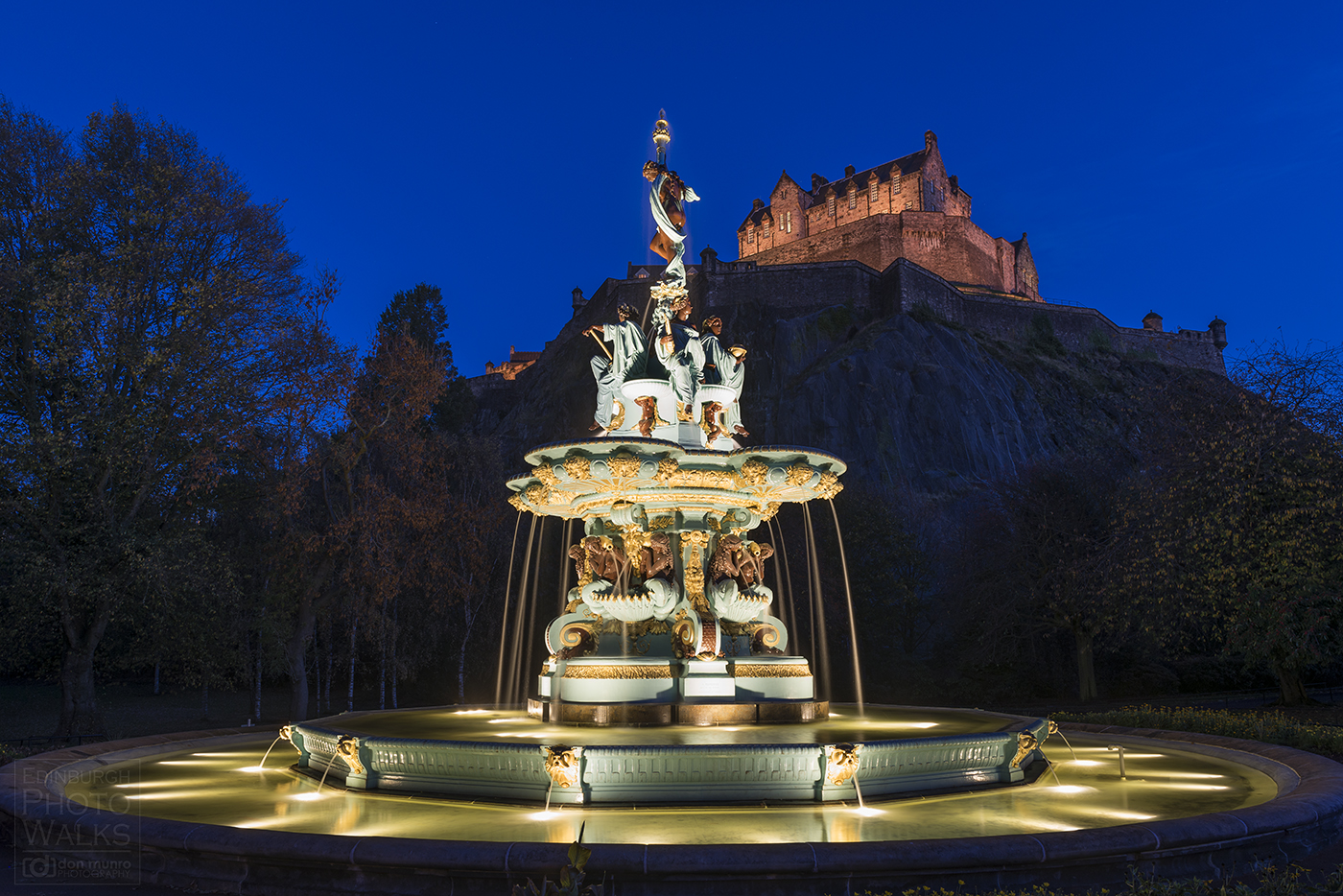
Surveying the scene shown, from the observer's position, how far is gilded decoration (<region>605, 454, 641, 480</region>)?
1098 centimetres

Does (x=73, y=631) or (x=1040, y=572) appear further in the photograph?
(x=1040, y=572)

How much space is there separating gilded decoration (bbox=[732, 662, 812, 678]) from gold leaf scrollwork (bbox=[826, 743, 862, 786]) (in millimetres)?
3403

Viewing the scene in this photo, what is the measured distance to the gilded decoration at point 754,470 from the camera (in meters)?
11.5

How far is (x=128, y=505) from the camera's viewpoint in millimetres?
20359

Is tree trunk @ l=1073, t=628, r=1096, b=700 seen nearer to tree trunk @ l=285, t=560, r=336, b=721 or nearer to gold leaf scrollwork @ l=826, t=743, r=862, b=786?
tree trunk @ l=285, t=560, r=336, b=721

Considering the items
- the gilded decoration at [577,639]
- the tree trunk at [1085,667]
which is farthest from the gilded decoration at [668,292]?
the tree trunk at [1085,667]

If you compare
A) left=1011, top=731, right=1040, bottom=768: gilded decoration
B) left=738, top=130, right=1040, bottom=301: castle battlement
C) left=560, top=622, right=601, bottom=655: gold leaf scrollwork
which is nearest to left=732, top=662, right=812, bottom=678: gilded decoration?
left=560, top=622, right=601, bottom=655: gold leaf scrollwork

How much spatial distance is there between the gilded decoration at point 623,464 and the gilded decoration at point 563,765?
4.01m

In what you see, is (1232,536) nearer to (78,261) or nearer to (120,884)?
(120,884)

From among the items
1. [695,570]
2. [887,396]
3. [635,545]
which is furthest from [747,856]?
[887,396]

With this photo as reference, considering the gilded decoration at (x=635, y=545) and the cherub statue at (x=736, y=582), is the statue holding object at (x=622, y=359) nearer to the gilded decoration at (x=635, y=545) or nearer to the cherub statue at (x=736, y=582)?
the gilded decoration at (x=635, y=545)

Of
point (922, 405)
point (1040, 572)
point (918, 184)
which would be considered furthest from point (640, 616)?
point (918, 184)

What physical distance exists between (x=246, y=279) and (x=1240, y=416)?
23.3m

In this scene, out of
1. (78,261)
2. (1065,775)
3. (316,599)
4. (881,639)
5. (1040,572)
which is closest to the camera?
(1065,775)
